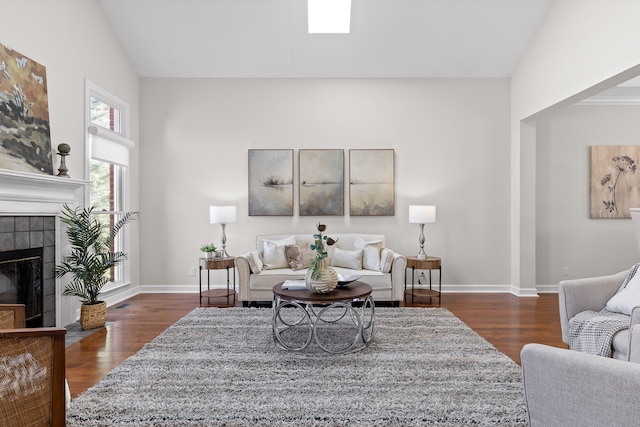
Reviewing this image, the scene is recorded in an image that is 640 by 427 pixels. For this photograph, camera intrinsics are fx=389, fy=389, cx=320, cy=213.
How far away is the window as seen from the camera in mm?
4512

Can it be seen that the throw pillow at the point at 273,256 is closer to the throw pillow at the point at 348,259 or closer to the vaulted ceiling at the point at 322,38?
the throw pillow at the point at 348,259

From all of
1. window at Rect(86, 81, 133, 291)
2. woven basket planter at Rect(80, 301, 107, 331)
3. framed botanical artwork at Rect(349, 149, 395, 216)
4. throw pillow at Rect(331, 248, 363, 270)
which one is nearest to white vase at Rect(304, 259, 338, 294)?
throw pillow at Rect(331, 248, 363, 270)

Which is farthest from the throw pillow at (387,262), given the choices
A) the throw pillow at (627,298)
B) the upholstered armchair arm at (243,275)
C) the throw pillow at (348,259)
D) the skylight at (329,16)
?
the skylight at (329,16)

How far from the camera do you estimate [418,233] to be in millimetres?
5516

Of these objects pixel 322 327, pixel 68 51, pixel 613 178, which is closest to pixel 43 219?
pixel 68 51

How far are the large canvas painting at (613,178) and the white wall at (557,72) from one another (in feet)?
1.92

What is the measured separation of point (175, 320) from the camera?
4.12m

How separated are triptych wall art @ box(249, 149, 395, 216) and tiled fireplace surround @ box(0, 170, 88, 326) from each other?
219 centimetres

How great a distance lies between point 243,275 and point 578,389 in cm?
370

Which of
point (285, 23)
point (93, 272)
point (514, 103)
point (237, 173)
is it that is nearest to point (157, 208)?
point (237, 173)

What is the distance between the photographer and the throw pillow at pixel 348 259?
4.83 meters

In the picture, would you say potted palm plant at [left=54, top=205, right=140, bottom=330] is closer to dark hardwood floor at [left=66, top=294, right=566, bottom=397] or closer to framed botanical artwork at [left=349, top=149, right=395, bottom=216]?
dark hardwood floor at [left=66, top=294, right=566, bottom=397]

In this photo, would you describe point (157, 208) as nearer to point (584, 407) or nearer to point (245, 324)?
point (245, 324)

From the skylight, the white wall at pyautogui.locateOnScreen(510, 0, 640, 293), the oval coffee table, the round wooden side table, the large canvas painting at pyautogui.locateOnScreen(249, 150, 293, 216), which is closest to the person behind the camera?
the oval coffee table
